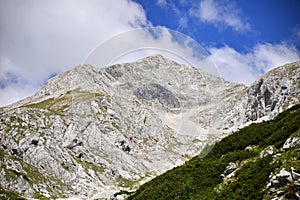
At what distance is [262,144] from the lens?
159 ft

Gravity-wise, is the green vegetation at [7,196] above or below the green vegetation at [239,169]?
above

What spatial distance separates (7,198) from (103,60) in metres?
172

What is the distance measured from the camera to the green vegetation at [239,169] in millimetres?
32219

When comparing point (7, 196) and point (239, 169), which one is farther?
point (7, 196)

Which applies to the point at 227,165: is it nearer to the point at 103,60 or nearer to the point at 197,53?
the point at 197,53

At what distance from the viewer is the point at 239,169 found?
39875mm

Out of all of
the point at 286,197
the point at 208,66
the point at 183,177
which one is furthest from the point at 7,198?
the point at 286,197

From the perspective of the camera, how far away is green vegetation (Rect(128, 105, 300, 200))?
1268 inches

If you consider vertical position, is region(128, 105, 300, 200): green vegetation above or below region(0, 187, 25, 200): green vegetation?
below

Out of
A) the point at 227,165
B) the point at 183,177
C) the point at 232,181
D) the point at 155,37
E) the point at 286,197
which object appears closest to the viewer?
the point at 286,197

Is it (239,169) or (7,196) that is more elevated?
(7,196)

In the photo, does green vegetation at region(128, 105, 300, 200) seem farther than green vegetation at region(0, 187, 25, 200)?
No

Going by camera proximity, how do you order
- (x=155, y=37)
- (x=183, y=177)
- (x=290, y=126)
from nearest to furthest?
(x=290, y=126), (x=155, y=37), (x=183, y=177)

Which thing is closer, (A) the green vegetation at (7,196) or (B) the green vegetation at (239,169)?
(B) the green vegetation at (239,169)
